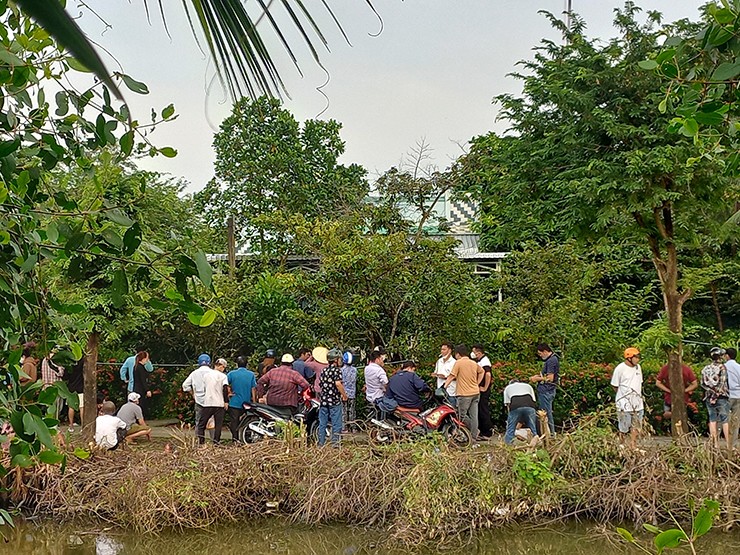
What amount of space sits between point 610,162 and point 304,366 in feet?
18.9

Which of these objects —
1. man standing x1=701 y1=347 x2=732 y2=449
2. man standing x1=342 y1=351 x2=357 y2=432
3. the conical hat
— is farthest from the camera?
the conical hat

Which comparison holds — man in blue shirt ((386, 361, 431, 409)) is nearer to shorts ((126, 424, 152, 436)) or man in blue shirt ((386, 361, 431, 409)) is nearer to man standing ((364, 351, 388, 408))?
man standing ((364, 351, 388, 408))

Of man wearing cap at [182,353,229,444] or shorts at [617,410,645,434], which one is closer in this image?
shorts at [617,410,645,434]

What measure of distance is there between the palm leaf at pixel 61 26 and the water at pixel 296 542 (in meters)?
7.75

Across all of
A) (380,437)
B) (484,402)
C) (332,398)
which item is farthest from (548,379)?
(380,437)

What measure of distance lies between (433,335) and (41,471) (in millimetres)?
7530

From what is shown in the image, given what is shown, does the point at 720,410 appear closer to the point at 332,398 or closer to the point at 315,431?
the point at 332,398

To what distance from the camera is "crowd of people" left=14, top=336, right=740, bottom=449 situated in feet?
34.9

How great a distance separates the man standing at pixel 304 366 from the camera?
13250mm

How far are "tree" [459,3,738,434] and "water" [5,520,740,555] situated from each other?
2.13m

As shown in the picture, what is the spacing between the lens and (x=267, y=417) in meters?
11.7

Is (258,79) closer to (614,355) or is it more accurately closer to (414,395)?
(414,395)

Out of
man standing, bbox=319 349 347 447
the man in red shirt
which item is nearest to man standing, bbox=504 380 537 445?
man standing, bbox=319 349 347 447

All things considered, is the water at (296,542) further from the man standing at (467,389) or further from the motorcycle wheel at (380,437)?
the man standing at (467,389)
